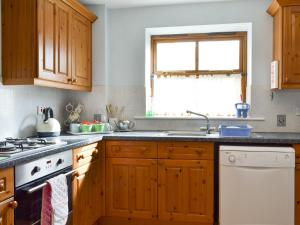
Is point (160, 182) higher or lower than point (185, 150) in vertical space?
lower

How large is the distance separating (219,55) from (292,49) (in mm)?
838

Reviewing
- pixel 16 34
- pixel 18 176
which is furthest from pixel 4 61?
pixel 18 176

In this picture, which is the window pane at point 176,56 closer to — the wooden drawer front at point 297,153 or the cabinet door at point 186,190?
the cabinet door at point 186,190

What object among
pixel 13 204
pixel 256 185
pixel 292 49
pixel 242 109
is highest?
pixel 292 49

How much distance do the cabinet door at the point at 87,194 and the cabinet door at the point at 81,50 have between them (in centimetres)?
90

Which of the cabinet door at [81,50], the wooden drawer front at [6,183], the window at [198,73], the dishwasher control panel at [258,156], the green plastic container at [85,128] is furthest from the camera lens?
the window at [198,73]

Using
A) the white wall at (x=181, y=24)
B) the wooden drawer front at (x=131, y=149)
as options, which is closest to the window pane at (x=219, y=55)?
the white wall at (x=181, y=24)

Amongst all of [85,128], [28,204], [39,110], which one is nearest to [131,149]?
[85,128]

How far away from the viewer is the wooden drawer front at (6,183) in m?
1.53

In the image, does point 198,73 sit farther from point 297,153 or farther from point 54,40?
point 54,40

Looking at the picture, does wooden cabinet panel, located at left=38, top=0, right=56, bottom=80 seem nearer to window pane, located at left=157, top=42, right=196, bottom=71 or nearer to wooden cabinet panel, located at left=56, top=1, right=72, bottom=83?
wooden cabinet panel, located at left=56, top=1, right=72, bottom=83

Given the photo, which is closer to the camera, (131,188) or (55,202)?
(55,202)

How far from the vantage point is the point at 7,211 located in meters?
1.58

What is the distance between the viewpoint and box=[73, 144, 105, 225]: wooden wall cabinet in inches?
94.1
